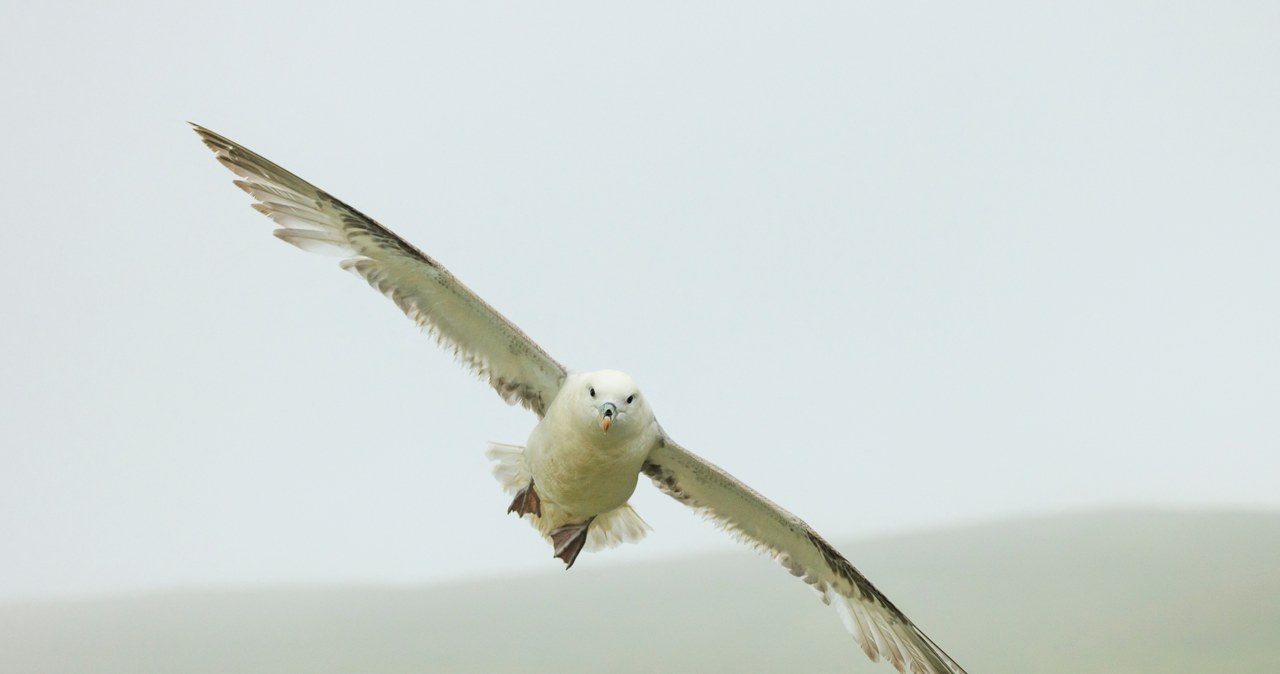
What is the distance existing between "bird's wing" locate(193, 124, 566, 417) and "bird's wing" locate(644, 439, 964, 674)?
954mm

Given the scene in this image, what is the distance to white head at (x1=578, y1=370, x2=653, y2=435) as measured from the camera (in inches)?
284

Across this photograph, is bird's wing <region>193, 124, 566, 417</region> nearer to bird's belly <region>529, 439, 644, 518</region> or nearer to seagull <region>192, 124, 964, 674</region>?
seagull <region>192, 124, 964, 674</region>

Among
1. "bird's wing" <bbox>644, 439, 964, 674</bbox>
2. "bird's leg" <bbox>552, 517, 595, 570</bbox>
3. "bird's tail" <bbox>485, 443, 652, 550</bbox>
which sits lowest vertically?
"bird's leg" <bbox>552, 517, 595, 570</bbox>

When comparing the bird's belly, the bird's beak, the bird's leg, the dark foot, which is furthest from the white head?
the bird's leg

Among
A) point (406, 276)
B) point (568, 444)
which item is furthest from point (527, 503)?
point (406, 276)

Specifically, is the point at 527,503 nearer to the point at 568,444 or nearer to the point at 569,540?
the point at 569,540

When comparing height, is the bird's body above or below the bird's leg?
above

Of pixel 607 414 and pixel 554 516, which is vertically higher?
pixel 607 414

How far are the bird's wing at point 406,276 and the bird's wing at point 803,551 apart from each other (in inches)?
37.6

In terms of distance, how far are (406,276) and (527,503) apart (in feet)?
5.39

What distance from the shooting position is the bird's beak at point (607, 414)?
7086 millimetres

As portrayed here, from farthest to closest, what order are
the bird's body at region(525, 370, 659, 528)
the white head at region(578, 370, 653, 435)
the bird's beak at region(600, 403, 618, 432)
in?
the bird's body at region(525, 370, 659, 528) → the white head at region(578, 370, 653, 435) → the bird's beak at region(600, 403, 618, 432)

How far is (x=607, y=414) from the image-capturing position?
7141 millimetres

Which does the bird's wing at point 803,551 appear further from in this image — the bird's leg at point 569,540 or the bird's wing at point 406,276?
the bird's wing at point 406,276
